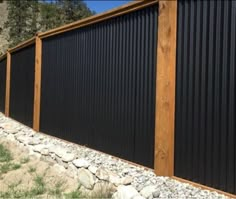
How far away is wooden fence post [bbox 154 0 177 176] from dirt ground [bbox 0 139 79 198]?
4.68ft

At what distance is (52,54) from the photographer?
9414mm

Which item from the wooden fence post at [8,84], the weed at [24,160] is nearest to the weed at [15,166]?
the weed at [24,160]

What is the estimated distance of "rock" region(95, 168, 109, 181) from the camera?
5627mm

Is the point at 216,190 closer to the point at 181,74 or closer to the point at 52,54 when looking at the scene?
the point at 181,74

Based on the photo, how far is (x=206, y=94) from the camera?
4.84m

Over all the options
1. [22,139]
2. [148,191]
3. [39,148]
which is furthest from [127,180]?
[22,139]

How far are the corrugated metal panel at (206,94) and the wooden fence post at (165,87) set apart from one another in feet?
0.25

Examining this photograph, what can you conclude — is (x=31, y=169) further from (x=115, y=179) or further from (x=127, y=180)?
(x=127, y=180)

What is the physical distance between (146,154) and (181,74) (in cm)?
138

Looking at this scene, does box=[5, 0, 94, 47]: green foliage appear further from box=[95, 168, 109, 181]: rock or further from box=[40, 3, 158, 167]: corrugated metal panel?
box=[95, 168, 109, 181]: rock

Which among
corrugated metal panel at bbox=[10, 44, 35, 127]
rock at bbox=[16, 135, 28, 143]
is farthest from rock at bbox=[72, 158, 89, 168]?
corrugated metal panel at bbox=[10, 44, 35, 127]

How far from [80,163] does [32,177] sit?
3.12 feet

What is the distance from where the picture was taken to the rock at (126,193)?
4792mm

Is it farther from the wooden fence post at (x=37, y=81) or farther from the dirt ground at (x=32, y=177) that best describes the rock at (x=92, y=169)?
the wooden fence post at (x=37, y=81)
